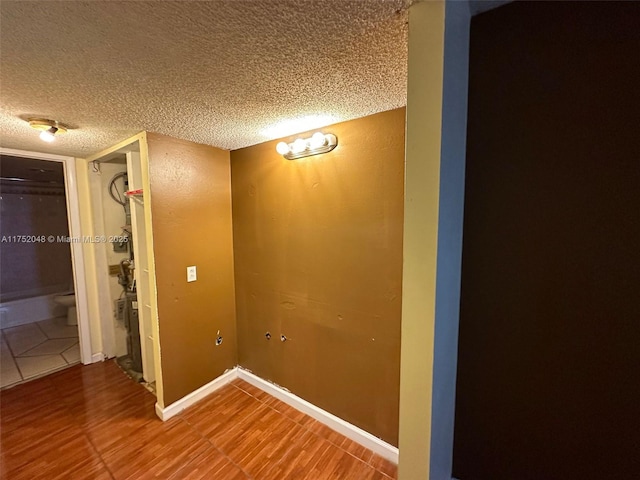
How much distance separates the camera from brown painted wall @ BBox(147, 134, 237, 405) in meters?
1.90

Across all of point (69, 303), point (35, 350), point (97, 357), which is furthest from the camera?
point (69, 303)

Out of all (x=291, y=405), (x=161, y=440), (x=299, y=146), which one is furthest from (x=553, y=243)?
(x=161, y=440)

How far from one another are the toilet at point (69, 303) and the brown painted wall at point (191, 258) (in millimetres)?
2832

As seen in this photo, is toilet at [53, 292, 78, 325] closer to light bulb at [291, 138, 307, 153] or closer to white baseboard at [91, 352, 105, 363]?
white baseboard at [91, 352, 105, 363]

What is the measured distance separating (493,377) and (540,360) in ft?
0.52

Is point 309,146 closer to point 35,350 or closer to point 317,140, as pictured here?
point 317,140

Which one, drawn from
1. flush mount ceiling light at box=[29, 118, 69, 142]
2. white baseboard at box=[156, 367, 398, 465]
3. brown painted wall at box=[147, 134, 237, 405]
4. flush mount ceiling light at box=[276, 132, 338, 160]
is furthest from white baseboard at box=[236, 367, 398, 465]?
flush mount ceiling light at box=[29, 118, 69, 142]

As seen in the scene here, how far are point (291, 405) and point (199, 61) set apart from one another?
2393 millimetres

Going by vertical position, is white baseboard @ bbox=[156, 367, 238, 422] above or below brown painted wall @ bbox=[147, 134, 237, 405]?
below

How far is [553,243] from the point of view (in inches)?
30.0

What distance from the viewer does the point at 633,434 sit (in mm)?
715

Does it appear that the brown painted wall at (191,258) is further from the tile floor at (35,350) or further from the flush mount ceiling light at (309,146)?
the tile floor at (35,350)
